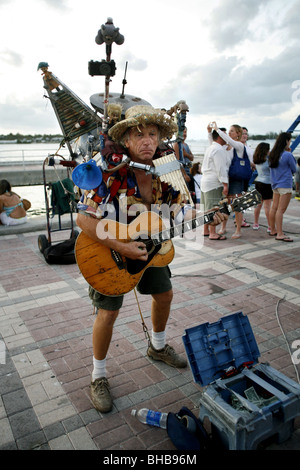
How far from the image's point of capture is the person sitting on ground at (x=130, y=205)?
2262mm

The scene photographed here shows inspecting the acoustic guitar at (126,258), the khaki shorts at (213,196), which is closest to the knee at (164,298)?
the acoustic guitar at (126,258)

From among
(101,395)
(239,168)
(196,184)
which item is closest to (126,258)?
(101,395)

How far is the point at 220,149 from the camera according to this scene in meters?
5.97

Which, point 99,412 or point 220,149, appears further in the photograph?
point 220,149

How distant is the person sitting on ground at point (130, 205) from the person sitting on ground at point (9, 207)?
5528mm

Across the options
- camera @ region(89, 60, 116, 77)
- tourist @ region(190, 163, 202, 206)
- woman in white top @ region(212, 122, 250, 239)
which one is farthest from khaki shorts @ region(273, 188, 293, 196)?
camera @ region(89, 60, 116, 77)

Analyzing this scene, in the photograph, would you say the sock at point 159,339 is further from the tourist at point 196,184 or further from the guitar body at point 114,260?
the tourist at point 196,184

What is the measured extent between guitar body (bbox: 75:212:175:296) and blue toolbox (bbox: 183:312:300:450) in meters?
0.60

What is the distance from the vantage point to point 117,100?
4.47 m

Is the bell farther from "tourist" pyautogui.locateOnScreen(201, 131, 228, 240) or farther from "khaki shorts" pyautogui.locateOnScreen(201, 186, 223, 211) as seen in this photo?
"khaki shorts" pyautogui.locateOnScreen(201, 186, 223, 211)

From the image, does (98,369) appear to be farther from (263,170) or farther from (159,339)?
(263,170)
